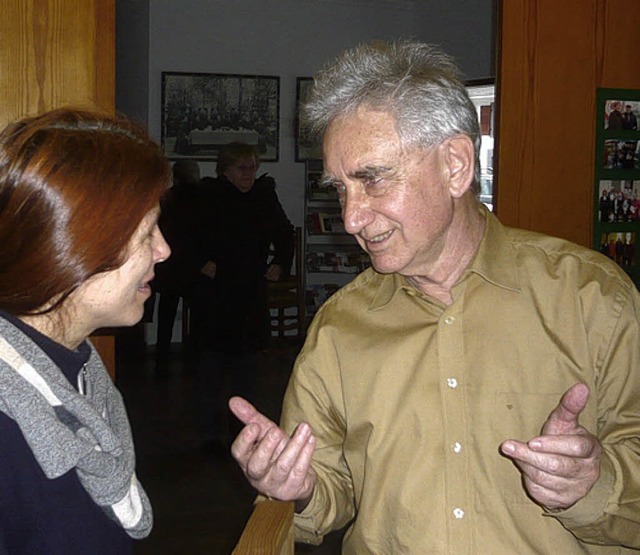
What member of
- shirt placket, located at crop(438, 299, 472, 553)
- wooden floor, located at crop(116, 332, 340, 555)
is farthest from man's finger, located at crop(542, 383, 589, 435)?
wooden floor, located at crop(116, 332, 340, 555)

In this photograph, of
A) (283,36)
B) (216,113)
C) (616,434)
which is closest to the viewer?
(616,434)

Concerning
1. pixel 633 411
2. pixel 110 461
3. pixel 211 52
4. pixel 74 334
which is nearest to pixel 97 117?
A: pixel 74 334

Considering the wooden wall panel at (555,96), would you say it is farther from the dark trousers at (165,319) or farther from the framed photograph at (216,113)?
the framed photograph at (216,113)

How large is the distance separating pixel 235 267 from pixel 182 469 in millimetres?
1267

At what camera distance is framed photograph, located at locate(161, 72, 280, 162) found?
8562mm

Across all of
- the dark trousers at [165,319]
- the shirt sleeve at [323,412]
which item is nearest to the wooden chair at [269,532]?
the shirt sleeve at [323,412]

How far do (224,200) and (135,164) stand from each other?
333 centimetres

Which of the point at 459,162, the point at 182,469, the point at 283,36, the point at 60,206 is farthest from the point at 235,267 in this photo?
the point at 283,36

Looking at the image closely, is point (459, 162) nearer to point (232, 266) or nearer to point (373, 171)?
point (373, 171)

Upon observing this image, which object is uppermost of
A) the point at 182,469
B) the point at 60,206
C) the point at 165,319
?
the point at 60,206

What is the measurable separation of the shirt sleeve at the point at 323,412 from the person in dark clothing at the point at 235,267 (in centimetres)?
299

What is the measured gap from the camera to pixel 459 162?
1.76 metres

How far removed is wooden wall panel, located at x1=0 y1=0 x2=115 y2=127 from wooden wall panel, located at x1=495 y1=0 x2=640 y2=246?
5.06ft

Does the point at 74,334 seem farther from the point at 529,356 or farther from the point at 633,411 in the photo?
the point at 633,411
